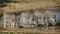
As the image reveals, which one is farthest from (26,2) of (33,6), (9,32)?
(9,32)

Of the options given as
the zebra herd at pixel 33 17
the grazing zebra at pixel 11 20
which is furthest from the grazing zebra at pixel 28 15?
the grazing zebra at pixel 11 20

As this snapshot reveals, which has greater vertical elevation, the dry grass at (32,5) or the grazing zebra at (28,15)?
the dry grass at (32,5)

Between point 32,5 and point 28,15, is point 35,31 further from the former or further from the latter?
point 32,5

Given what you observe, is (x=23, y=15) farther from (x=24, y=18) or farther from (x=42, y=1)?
(x=42, y=1)

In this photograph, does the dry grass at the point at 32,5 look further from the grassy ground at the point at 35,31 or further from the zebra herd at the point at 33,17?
the grassy ground at the point at 35,31

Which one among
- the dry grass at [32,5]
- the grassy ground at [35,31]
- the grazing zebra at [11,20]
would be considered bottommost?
the grassy ground at [35,31]

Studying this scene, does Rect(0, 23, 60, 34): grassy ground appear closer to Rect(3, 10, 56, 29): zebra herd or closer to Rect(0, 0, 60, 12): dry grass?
Rect(3, 10, 56, 29): zebra herd

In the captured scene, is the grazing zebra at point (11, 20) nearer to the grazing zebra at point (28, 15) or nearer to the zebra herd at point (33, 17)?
the zebra herd at point (33, 17)

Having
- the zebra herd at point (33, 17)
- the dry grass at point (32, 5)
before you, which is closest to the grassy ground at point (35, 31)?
the zebra herd at point (33, 17)

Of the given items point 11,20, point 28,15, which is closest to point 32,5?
point 28,15
